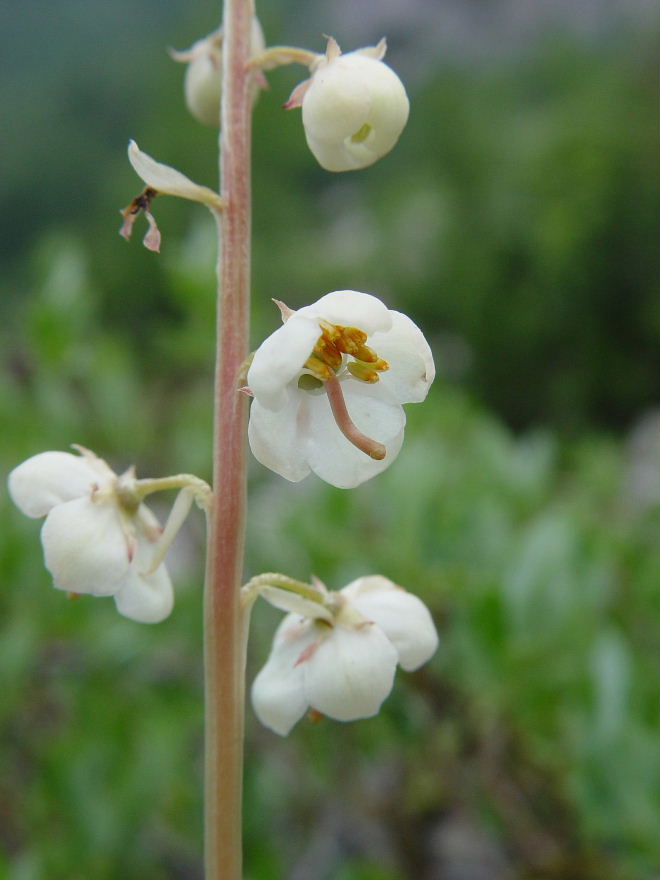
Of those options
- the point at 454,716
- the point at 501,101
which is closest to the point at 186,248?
the point at 454,716

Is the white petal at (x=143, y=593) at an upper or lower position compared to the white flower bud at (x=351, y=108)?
lower

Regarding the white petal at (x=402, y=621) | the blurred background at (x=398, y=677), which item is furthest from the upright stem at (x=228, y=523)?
the blurred background at (x=398, y=677)

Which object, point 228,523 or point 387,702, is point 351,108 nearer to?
point 228,523

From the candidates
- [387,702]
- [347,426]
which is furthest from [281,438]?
[387,702]

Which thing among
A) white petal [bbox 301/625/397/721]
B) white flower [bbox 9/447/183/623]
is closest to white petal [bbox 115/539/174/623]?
white flower [bbox 9/447/183/623]

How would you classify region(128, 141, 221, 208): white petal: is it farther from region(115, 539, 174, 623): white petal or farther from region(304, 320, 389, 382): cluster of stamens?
region(115, 539, 174, 623): white petal

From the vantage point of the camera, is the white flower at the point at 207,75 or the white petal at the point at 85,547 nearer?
the white petal at the point at 85,547

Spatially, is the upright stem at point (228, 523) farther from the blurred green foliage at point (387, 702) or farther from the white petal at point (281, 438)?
the blurred green foliage at point (387, 702)

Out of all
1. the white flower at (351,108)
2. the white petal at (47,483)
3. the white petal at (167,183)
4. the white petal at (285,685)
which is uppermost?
the white flower at (351,108)
